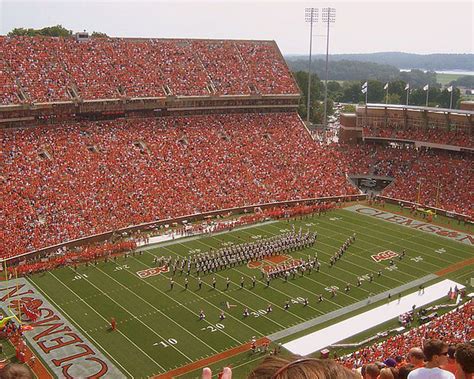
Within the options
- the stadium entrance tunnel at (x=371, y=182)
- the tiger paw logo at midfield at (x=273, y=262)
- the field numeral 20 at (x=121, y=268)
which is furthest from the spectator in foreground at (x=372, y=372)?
the stadium entrance tunnel at (x=371, y=182)

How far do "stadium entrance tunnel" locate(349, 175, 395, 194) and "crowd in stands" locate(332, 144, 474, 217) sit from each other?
466 mm

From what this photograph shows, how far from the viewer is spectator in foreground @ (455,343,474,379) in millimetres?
3354

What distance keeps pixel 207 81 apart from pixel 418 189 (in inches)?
704

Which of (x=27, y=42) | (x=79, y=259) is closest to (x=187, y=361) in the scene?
(x=79, y=259)


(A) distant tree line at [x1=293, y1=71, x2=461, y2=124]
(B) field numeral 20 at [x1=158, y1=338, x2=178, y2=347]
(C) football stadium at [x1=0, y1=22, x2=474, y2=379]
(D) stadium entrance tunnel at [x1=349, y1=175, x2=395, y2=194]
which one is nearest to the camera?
(B) field numeral 20 at [x1=158, y1=338, x2=178, y2=347]

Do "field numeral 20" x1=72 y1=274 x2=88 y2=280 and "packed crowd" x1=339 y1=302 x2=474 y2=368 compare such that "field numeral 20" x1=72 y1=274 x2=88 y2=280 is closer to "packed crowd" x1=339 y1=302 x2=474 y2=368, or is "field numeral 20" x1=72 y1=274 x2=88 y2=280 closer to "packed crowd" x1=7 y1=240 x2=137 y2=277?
"packed crowd" x1=7 y1=240 x2=137 y2=277

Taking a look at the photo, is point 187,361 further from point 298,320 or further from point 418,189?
point 418,189

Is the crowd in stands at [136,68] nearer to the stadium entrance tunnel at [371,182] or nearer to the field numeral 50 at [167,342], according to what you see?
the stadium entrance tunnel at [371,182]

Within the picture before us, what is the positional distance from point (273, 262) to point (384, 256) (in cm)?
584

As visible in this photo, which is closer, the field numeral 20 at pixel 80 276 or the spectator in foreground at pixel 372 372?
the spectator in foreground at pixel 372 372

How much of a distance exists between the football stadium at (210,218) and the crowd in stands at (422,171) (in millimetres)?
157

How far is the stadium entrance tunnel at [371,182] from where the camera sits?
41.3 m

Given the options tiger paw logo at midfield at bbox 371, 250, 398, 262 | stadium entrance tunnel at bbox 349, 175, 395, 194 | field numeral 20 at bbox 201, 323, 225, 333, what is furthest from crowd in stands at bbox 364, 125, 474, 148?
field numeral 20 at bbox 201, 323, 225, 333

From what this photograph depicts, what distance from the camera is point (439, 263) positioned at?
26.9 m
